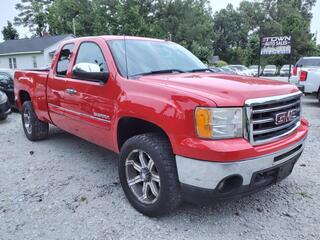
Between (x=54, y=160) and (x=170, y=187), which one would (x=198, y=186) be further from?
(x=54, y=160)

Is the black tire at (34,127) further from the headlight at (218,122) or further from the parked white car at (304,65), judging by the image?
the parked white car at (304,65)

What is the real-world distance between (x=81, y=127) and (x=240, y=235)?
250 centimetres

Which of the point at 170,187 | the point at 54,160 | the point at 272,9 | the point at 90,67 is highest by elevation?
the point at 272,9

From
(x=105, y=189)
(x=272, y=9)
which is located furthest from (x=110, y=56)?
(x=272, y=9)

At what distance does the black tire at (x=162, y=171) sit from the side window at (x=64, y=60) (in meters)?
2.03

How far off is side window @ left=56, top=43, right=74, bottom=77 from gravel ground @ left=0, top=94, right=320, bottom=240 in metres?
1.41

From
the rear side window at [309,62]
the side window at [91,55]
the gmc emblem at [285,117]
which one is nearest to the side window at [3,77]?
the side window at [91,55]

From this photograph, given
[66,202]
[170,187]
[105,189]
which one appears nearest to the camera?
[170,187]

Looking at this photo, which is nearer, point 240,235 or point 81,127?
point 240,235

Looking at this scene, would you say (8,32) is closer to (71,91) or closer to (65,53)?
(65,53)

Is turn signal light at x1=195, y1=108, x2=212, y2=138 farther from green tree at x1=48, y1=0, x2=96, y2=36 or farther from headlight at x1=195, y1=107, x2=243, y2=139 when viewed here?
green tree at x1=48, y1=0, x2=96, y2=36

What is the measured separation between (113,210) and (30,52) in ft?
104

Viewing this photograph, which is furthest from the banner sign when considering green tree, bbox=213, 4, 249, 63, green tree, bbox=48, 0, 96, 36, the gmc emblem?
green tree, bbox=213, 4, 249, 63

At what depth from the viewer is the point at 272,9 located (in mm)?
59094
